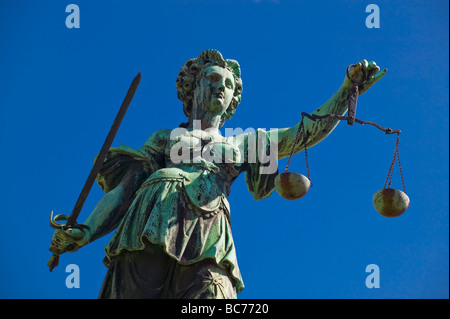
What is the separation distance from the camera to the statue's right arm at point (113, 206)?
40.3 feet

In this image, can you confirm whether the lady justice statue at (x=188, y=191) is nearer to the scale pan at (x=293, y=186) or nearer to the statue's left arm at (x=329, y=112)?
the statue's left arm at (x=329, y=112)

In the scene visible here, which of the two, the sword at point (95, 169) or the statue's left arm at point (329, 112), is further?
the statue's left arm at point (329, 112)

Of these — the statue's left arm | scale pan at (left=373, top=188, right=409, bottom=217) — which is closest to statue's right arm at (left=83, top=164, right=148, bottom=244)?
the statue's left arm

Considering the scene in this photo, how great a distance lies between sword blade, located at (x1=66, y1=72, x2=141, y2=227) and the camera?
11906mm

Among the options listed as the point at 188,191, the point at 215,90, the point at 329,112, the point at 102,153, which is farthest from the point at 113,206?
the point at 329,112

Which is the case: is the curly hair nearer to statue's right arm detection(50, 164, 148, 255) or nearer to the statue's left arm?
the statue's left arm

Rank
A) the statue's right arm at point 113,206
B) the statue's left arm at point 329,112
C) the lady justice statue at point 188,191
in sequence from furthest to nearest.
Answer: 1. the statue's left arm at point 329,112
2. the statue's right arm at point 113,206
3. the lady justice statue at point 188,191

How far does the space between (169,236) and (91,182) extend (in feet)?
3.74

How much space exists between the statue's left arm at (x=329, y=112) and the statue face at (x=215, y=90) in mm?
695

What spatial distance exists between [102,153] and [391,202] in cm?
330

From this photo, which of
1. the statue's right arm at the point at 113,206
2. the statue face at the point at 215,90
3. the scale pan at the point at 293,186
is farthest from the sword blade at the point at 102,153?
the scale pan at the point at 293,186
